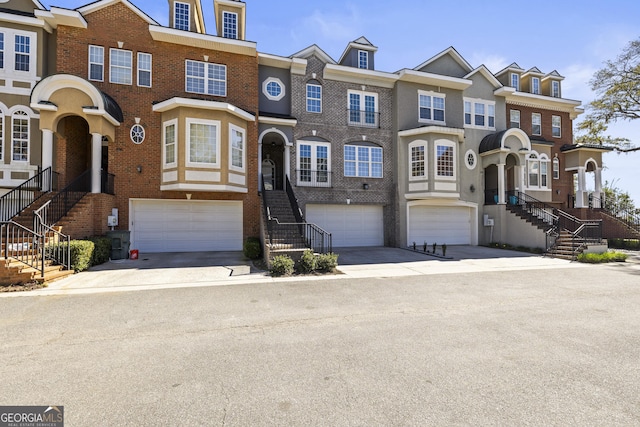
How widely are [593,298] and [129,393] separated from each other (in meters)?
9.82

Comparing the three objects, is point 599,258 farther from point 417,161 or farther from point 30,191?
point 30,191

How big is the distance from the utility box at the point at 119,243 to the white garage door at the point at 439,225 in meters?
14.6

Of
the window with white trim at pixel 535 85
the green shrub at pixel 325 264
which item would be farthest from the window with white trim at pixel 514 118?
the green shrub at pixel 325 264

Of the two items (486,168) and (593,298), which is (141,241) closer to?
(593,298)

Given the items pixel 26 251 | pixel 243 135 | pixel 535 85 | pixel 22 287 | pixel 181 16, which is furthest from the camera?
pixel 535 85

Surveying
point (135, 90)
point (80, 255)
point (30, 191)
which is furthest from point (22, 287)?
point (135, 90)

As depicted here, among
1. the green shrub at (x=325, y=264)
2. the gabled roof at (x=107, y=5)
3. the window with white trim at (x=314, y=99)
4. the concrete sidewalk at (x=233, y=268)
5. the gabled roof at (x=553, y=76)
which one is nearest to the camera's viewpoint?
the concrete sidewalk at (x=233, y=268)

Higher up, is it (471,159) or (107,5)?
(107,5)

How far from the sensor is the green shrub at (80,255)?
9.99m

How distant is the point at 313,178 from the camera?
17234 mm

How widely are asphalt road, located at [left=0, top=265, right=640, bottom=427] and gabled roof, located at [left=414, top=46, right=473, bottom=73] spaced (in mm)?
16136

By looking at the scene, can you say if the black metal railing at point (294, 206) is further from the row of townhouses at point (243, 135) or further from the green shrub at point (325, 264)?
the green shrub at point (325, 264)

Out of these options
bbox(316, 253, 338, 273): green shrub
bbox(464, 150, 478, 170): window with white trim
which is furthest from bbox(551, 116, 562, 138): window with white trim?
bbox(316, 253, 338, 273): green shrub

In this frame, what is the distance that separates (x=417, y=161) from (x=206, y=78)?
40.6ft
